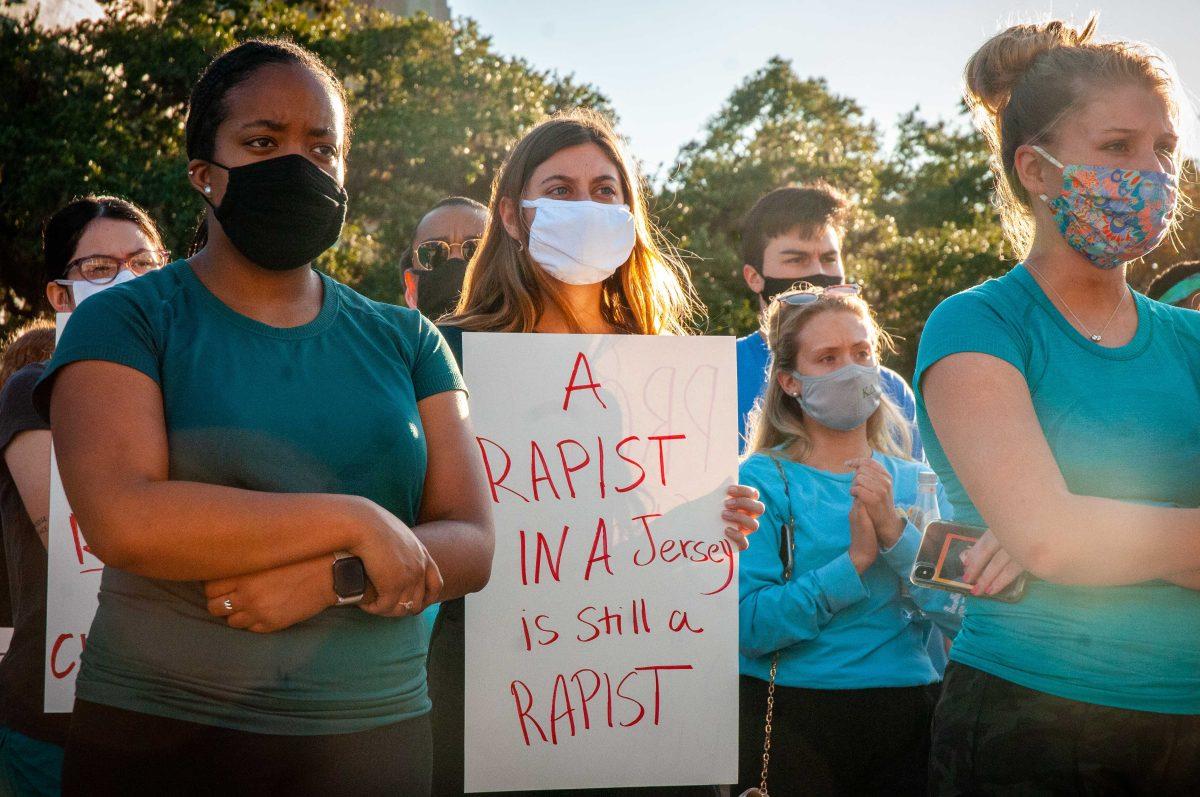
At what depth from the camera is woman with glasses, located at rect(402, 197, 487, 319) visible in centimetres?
482

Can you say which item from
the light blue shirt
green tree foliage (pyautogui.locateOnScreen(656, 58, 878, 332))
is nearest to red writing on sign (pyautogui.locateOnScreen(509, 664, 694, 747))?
the light blue shirt

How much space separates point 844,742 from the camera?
3.29m

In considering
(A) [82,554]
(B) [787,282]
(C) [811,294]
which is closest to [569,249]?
(C) [811,294]

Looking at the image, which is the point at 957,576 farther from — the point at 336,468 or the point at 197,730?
the point at 197,730

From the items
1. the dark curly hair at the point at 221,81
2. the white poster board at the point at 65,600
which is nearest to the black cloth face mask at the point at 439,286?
the white poster board at the point at 65,600

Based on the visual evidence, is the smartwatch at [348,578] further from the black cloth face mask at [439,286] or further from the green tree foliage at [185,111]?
the green tree foliage at [185,111]

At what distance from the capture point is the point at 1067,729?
2.09m

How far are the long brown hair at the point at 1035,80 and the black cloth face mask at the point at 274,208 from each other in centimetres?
135

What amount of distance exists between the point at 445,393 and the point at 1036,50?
4.40ft

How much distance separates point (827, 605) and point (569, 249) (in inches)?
46.9

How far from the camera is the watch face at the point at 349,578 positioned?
192cm

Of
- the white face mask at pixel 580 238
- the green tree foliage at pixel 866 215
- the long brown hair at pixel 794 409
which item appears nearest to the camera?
the white face mask at pixel 580 238

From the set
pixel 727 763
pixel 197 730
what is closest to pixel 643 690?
pixel 727 763

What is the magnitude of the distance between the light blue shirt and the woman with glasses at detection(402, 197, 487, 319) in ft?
3.74
